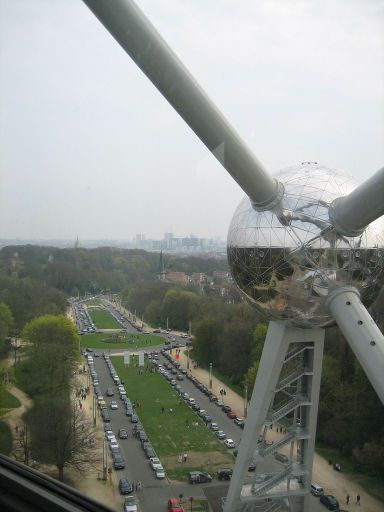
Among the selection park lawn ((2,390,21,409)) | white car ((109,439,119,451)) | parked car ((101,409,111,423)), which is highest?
park lawn ((2,390,21,409))

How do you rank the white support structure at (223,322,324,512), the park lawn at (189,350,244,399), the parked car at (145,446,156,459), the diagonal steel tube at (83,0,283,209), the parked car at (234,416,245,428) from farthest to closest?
the park lawn at (189,350,244,399) → the parked car at (234,416,245,428) → the parked car at (145,446,156,459) → the white support structure at (223,322,324,512) → the diagonal steel tube at (83,0,283,209)

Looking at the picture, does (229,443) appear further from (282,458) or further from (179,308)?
(179,308)

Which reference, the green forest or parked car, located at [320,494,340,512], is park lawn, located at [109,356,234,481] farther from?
Answer: the green forest

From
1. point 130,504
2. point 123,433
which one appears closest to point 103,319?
point 123,433

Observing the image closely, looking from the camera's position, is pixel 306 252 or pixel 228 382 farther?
pixel 228 382

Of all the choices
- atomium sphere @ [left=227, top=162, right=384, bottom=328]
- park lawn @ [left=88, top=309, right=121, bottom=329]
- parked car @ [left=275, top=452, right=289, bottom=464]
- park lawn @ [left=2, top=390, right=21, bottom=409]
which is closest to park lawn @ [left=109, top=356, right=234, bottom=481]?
park lawn @ [left=2, top=390, right=21, bottom=409]

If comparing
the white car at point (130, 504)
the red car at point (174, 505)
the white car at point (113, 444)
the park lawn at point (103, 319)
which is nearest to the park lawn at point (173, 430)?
the white car at point (113, 444)
